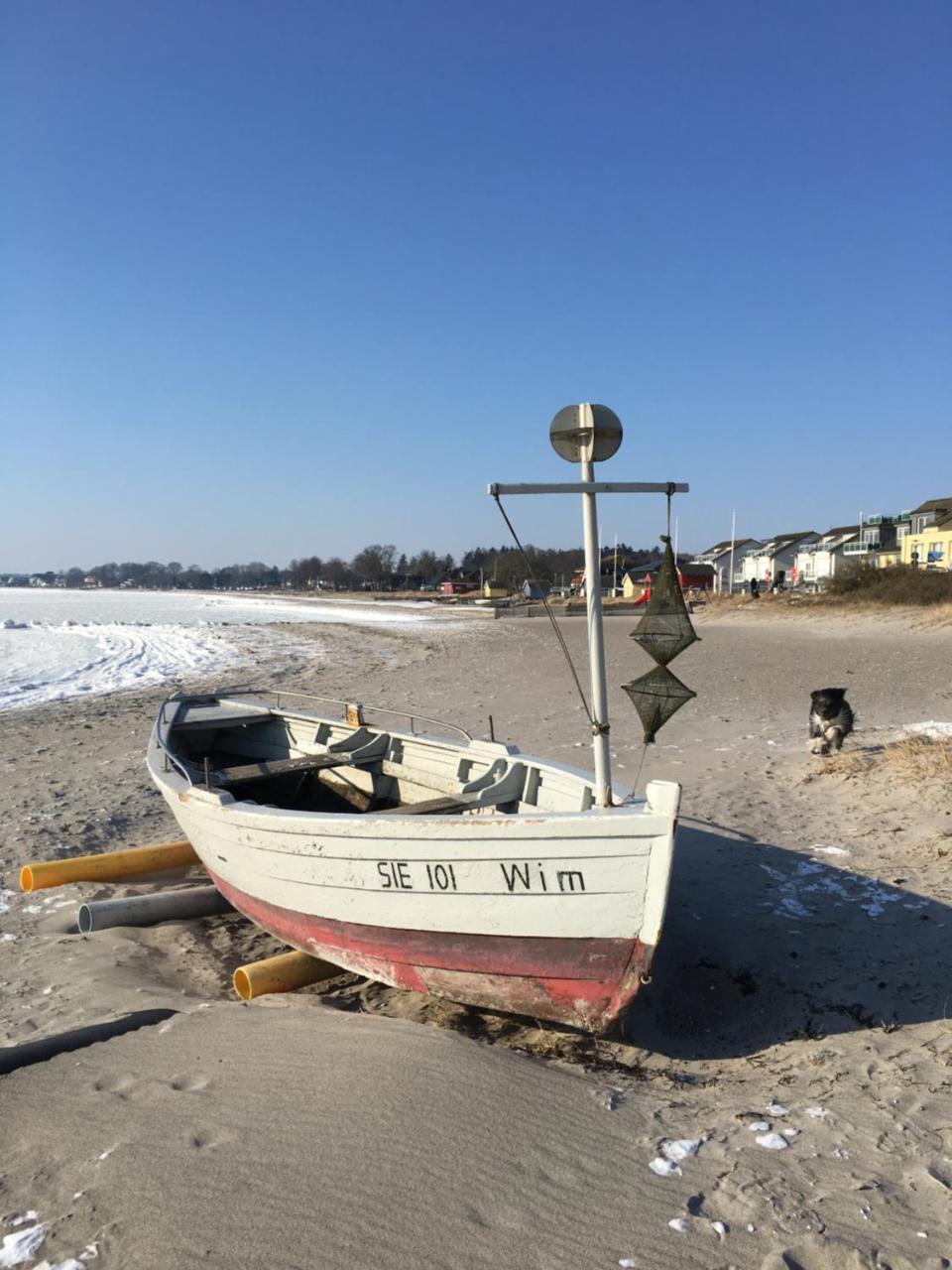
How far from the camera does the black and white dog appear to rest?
1009 centimetres

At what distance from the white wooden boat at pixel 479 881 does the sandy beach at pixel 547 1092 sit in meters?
0.37

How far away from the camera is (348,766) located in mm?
8719

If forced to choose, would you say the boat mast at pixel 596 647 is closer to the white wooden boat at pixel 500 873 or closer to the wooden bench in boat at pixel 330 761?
the white wooden boat at pixel 500 873

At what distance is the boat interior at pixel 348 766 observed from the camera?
21.7ft

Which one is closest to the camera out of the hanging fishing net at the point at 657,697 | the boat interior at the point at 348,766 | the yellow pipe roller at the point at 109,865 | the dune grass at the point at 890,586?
the hanging fishing net at the point at 657,697

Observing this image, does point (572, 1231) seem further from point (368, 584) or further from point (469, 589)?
point (368, 584)

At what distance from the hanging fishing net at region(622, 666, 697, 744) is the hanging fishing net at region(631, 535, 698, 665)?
0.35 feet

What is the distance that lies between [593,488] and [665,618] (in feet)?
3.43

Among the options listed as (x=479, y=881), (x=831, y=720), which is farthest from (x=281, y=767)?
(x=831, y=720)

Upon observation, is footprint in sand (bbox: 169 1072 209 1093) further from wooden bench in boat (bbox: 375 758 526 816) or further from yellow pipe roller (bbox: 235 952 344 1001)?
wooden bench in boat (bbox: 375 758 526 816)

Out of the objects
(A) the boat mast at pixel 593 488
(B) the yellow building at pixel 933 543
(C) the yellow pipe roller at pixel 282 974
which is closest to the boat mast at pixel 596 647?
(A) the boat mast at pixel 593 488

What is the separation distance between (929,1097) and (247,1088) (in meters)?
3.25

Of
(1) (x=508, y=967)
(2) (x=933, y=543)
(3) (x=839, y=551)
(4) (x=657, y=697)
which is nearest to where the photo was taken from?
(1) (x=508, y=967)

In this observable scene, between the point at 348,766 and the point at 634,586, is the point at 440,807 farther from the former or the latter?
the point at 634,586
